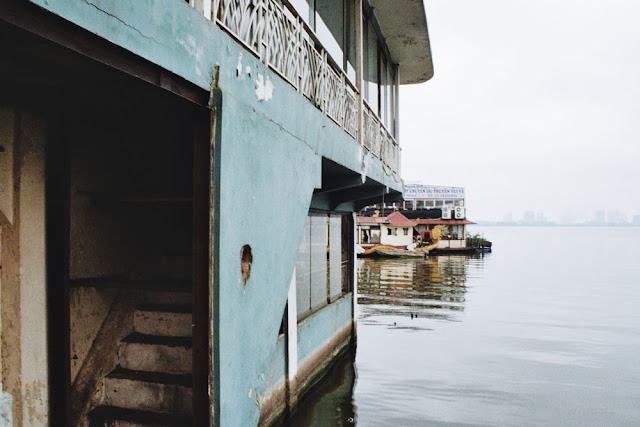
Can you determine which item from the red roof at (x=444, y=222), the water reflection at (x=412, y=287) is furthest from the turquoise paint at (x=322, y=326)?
the red roof at (x=444, y=222)

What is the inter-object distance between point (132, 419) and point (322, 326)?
484cm

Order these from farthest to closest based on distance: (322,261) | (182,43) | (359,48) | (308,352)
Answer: (322,261)
(308,352)
(359,48)
(182,43)

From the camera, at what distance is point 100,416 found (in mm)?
4168

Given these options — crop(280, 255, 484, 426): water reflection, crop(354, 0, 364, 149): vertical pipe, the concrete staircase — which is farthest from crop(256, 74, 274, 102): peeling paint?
crop(280, 255, 484, 426): water reflection

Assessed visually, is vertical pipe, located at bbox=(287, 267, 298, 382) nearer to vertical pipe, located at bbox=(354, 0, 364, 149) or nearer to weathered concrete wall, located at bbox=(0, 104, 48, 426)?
vertical pipe, located at bbox=(354, 0, 364, 149)

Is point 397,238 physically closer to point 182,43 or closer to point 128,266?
point 128,266

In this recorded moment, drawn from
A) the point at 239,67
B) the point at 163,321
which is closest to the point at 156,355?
the point at 163,321

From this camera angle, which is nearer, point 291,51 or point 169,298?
point 291,51

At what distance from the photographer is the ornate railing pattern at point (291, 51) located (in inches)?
134

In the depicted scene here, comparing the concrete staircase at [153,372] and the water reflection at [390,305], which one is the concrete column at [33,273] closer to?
the concrete staircase at [153,372]

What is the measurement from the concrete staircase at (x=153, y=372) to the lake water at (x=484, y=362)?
131 inches

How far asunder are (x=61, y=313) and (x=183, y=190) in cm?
178

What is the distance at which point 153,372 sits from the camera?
445cm

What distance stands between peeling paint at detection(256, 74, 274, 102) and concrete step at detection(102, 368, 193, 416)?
2670 millimetres
